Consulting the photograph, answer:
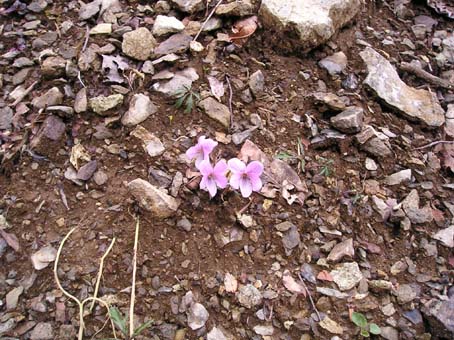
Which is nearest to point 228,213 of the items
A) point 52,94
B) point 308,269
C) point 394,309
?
point 308,269

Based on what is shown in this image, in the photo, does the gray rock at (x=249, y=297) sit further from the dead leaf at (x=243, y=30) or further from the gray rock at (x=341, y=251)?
the dead leaf at (x=243, y=30)

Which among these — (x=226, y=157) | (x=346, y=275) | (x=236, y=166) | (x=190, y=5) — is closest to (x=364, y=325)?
(x=346, y=275)

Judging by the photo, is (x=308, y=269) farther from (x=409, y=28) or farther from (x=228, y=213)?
(x=409, y=28)

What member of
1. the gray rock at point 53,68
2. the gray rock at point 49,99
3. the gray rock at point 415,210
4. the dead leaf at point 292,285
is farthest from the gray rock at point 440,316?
the gray rock at point 53,68

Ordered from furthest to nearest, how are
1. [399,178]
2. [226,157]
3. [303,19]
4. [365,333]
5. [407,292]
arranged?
[303,19]
[399,178]
[226,157]
[407,292]
[365,333]

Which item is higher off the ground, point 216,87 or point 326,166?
point 216,87

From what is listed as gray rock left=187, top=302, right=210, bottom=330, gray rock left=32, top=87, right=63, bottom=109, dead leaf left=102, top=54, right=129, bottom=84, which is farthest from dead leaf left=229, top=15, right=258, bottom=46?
gray rock left=187, top=302, right=210, bottom=330

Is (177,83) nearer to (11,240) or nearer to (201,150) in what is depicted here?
(201,150)

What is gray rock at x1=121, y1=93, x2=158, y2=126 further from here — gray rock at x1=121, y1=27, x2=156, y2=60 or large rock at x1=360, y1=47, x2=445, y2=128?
large rock at x1=360, y1=47, x2=445, y2=128
